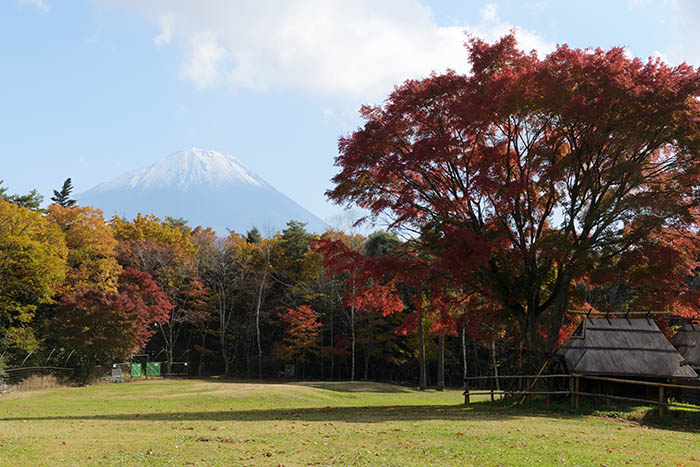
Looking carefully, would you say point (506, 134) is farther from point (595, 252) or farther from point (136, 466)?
point (136, 466)

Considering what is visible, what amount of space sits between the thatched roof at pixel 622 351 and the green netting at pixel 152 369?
3334 cm

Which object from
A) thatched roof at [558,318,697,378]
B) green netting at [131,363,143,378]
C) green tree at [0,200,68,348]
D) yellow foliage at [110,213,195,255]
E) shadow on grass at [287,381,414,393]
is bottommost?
shadow on grass at [287,381,414,393]

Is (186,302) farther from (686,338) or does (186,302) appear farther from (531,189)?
(686,338)

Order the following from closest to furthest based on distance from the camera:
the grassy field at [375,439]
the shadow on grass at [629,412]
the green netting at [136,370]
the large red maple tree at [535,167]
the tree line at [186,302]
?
the grassy field at [375,439] → the shadow on grass at [629,412] → the large red maple tree at [535,167] → the tree line at [186,302] → the green netting at [136,370]

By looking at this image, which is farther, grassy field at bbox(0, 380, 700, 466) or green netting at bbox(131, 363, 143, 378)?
green netting at bbox(131, 363, 143, 378)

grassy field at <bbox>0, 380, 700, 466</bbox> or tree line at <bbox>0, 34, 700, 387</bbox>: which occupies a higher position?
tree line at <bbox>0, 34, 700, 387</bbox>

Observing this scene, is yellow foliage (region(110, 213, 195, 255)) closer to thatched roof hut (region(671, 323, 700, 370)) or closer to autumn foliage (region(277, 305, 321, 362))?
autumn foliage (region(277, 305, 321, 362))

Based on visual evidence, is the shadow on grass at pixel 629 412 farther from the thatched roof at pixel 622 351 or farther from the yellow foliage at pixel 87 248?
the yellow foliage at pixel 87 248

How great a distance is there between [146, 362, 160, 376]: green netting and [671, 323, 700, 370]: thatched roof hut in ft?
118

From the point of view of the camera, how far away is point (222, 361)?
174 ft

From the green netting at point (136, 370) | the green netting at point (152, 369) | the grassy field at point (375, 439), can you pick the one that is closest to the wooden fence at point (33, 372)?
the green netting at point (136, 370)

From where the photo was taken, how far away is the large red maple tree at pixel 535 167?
1870 cm

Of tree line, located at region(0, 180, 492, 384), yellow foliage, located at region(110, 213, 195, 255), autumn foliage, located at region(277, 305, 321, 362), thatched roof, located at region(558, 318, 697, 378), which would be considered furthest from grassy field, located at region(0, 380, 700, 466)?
yellow foliage, located at region(110, 213, 195, 255)

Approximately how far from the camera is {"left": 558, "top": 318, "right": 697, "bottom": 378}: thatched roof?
19.2 meters
